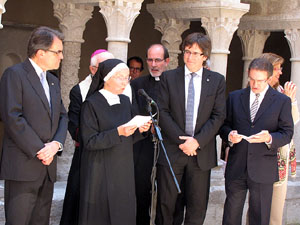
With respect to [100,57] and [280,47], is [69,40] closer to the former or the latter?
[100,57]

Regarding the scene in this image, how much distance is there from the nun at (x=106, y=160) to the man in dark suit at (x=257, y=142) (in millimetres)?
1012

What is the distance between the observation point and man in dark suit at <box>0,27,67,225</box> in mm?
4035

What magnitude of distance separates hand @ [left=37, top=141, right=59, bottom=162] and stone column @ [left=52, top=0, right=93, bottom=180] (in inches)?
114

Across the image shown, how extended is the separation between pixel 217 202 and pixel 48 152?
3.21m

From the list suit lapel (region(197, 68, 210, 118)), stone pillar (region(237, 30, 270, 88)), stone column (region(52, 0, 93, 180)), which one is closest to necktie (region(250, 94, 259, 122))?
suit lapel (region(197, 68, 210, 118))

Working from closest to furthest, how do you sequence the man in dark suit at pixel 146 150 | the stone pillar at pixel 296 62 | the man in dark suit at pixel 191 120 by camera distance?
1. the man in dark suit at pixel 191 120
2. the man in dark suit at pixel 146 150
3. the stone pillar at pixel 296 62

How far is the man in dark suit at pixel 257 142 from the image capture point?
4.82 m

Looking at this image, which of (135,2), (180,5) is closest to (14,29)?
(180,5)

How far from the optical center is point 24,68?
13.6 feet

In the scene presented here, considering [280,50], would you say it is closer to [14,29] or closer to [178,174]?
[14,29]

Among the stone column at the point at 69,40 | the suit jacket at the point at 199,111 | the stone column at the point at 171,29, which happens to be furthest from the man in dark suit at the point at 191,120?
the stone column at the point at 171,29

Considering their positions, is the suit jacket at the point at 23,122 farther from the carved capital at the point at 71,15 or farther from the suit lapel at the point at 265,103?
the carved capital at the point at 71,15

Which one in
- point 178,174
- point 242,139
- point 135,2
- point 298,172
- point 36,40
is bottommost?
point 298,172

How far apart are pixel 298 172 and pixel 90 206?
4204mm
